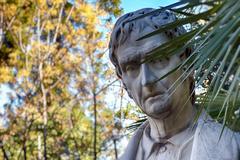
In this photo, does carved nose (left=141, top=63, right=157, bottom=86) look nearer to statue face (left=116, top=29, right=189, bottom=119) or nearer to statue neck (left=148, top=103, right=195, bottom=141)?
statue face (left=116, top=29, right=189, bottom=119)

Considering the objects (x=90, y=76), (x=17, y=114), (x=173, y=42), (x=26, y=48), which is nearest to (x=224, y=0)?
(x=173, y=42)

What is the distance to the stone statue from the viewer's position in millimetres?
1746

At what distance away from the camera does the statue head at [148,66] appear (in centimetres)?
176

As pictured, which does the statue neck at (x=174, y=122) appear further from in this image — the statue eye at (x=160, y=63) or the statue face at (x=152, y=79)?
the statue eye at (x=160, y=63)

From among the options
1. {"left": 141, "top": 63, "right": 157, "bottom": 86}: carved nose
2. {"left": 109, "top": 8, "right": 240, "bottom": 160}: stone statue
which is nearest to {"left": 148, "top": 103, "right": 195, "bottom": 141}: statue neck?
{"left": 109, "top": 8, "right": 240, "bottom": 160}: stone statue

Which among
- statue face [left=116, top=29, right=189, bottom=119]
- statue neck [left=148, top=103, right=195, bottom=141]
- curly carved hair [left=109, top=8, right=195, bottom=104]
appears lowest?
statue neck [left=148, top=103, right=195, bottom=141]

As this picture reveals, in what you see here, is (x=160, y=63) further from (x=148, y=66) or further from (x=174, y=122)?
(x=174, y=122)

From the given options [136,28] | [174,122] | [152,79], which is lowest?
[174,122]

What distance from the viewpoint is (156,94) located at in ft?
5.79

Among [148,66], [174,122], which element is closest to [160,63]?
[148,66]

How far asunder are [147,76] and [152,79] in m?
0.02

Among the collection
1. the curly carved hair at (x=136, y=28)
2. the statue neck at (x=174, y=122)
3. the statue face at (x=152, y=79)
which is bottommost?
the statue neck at (x=174, y=122)

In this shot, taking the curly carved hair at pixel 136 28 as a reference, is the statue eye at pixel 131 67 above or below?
below

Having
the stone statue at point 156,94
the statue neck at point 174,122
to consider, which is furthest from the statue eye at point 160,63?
the statue neck at point 174,122
